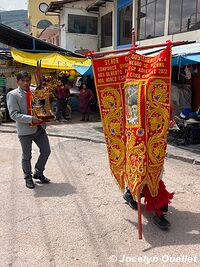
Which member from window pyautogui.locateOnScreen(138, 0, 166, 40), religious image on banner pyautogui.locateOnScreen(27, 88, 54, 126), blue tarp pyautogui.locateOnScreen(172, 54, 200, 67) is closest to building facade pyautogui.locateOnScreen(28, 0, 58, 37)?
window pyautogui.locateOnScreen(138, 0, 166, 40)

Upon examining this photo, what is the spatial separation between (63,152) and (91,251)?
4279 millimetres

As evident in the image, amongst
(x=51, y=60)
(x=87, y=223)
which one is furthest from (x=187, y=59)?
(x=51, y=60)

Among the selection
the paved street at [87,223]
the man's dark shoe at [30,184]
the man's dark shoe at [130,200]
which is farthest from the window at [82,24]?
the man's dark shoe at [130,200]

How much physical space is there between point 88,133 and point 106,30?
9300 mm

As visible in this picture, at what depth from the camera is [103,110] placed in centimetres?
345

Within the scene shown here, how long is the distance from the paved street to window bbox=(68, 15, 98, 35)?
13514mm

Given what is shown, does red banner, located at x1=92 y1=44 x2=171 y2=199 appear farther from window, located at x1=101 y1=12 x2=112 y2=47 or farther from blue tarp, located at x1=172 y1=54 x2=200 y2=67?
window, located at x1=101 y1=12 x2=112 y2=47

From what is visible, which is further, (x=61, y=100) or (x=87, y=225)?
(x=61, y=100)

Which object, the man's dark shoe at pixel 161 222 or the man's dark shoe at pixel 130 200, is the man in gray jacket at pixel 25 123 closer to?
the man's dark shoe at pixel 130 200

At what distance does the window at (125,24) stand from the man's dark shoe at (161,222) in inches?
464

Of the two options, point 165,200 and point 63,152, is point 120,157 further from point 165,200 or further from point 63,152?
point 63,152

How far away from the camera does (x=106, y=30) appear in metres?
16.6

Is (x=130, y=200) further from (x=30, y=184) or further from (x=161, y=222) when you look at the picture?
(x=30, y=184)

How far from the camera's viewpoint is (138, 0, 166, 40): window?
11.2 m
